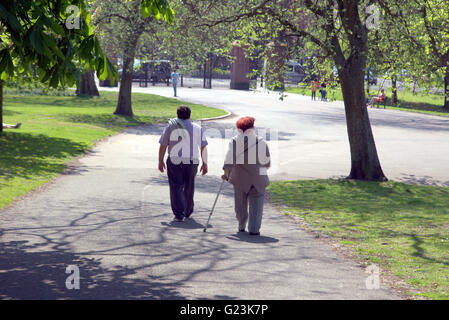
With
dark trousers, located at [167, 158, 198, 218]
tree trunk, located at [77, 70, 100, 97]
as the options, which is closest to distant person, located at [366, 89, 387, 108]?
tree trunk, located at [77, 70, 100, 97]

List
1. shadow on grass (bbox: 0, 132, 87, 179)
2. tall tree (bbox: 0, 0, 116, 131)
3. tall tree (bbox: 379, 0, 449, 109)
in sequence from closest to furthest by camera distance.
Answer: tall tree (bbox: 0, 0, 116, 131) → shadow on grass (bbox: 0, 132, 87, 179) → tall tree (bbox: 379, 0, 449, 109)

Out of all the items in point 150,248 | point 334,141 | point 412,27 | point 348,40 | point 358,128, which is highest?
point 412,27

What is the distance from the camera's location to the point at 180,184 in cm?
1010

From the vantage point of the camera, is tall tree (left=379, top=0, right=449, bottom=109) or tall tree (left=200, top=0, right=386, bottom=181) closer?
tall tree (left=200, top=0, right=386, bottom=181)

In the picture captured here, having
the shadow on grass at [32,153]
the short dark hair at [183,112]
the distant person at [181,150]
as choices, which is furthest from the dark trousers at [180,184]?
the shadow on grass at [32,153]

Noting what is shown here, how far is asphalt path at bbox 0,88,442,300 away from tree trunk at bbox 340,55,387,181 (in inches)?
46.3

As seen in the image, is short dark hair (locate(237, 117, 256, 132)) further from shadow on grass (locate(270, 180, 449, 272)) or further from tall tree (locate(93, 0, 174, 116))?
tall tree (locate(93, 0, 174, 116))

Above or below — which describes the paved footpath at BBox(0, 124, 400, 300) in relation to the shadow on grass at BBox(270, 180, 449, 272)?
above

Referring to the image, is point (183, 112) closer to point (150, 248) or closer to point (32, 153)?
point (150, 248)

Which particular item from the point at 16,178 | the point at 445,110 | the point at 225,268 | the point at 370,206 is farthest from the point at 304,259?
the point at 445,110

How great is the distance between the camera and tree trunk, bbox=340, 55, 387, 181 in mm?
15789

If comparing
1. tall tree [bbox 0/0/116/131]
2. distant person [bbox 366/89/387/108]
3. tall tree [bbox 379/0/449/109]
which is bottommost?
distant person [bbox 366/89/387/108]

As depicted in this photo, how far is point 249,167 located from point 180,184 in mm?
1318

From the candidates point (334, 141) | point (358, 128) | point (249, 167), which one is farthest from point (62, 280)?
point (334, 141)
